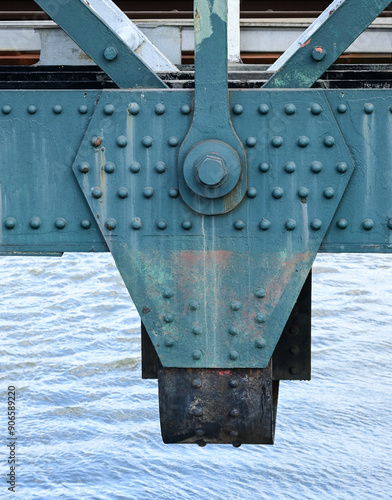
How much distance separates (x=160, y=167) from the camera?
287 centimetres

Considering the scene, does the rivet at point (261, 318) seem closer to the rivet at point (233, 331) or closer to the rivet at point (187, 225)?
the rivet at point (233, 331)

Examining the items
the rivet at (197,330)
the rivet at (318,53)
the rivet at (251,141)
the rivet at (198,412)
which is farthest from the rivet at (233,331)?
the rivet at (318,53)

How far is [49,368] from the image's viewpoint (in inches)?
713

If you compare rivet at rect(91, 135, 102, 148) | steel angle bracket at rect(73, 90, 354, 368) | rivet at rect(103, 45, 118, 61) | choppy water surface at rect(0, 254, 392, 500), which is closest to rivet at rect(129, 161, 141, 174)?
steel angle bracket at rect(73, 90, 354, 368)

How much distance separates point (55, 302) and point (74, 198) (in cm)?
1943

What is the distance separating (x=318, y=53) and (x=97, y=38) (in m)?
0.80

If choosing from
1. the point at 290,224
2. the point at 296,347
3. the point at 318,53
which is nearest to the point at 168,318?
the point at 290,224

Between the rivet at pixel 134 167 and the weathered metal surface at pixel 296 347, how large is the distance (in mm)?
1782

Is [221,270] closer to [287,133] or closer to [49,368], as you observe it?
[287,133]

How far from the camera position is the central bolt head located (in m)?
2.77

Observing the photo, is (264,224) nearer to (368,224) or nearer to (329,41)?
(368,224)

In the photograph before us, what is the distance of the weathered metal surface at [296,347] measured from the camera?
4.41 m

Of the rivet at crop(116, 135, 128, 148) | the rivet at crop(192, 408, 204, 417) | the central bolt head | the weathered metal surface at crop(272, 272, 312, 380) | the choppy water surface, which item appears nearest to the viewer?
→ the central bolt head

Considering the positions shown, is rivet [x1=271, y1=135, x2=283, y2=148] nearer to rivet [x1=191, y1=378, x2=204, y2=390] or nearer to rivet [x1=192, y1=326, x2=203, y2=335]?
rivet [x1=192, y1=326, x2=203, y2=335]
